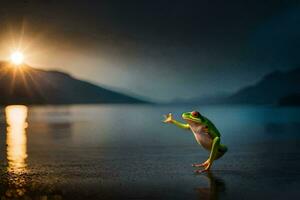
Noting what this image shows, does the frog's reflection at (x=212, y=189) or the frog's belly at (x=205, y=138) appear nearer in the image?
the frog's reflection at (x=212, y=189)

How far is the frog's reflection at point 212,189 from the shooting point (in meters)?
12.2

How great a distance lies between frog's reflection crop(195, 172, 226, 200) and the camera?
12227 millimetres

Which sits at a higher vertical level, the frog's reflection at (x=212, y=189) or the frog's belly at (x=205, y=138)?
the frog's belly at (x=205, y=138)

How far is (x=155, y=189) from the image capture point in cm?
1330

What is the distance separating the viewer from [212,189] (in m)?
13.2

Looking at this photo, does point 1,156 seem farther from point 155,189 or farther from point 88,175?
point 155,189

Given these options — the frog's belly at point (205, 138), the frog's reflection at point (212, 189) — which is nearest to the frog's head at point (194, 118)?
the frog's belly at point (205, 138)

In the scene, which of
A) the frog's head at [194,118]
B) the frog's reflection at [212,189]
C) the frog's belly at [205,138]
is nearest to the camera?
the frog's reflection at [212,189]

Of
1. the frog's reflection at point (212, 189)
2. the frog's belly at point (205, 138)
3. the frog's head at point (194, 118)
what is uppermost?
the frog's head at point (194, 118)

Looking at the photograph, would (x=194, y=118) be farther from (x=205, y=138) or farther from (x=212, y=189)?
(x=212, y=189)

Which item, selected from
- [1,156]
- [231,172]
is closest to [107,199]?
[231,172]

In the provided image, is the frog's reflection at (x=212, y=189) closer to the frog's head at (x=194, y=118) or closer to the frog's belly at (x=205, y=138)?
the frog's belly at (x=205, y=138)

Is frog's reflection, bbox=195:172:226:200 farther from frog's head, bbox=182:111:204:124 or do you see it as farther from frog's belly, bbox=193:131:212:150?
frog's head, bbox=182:111:204:124

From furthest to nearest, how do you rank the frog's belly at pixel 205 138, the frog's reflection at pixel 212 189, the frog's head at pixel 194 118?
the frog's belly at pixel 205 138, the frog's head at pixel 194 118, the frog's reflection at pixel 212 189
